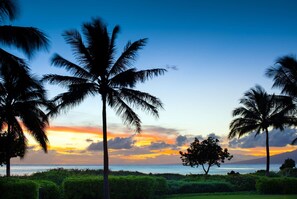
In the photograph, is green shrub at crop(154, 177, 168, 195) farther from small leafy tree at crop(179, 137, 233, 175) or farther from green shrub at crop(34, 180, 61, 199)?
small leafy tree at crop(179, 137, 233, 175)

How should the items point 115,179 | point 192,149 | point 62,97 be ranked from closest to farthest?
point 62,97 < point 115,179 < point 192,149

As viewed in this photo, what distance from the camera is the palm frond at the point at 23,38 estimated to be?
18094 millimetres

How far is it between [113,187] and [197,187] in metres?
9.63

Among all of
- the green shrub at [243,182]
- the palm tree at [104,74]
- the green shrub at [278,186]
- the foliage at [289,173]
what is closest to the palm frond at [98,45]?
the palm tree at [104,74]

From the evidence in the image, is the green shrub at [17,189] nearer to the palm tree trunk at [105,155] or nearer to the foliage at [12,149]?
the palm tree trunk at [105,155]

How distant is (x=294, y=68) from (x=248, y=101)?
13.6 meters

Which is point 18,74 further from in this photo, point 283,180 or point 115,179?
point 283,180

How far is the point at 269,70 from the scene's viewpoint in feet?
123

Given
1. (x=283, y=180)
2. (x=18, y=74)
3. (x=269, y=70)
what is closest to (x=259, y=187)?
(x=283, y=180)

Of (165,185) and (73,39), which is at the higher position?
(73,39)

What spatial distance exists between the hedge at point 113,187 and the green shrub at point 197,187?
504cm

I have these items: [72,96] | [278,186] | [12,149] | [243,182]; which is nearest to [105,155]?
[72,96]

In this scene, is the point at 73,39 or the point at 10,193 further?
the point at 73,39

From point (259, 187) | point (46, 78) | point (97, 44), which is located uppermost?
point (97, 44)
